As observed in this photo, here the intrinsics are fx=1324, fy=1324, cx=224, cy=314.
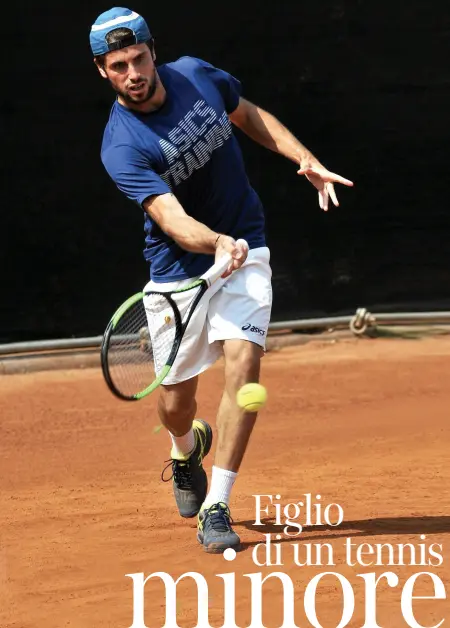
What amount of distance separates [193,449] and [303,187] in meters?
3.29

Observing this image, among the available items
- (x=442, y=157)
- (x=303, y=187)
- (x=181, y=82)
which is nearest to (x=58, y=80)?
(x=303, y=187)

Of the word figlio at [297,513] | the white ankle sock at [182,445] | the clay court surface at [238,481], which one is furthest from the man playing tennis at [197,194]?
the clay court surface at [238,481]

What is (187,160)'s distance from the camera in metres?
4.93

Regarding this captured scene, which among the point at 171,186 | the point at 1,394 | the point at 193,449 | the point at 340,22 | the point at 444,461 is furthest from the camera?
the point at 340,22

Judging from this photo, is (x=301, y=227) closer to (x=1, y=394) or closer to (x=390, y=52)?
(x=390, y=52)

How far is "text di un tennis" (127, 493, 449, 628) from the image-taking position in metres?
4.06

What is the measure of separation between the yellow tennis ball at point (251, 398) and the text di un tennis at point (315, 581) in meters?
0.50

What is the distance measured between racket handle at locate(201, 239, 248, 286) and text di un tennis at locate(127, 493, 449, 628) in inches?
38.6

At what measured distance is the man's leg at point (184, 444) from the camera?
17.3ft

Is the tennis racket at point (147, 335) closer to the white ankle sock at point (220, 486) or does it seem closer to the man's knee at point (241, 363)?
the man's knee at point (241, 363)

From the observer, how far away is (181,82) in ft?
16.6

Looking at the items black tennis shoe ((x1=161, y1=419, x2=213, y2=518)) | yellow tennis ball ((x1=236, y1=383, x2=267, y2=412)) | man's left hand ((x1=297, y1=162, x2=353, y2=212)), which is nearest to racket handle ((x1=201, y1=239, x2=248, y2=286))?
yellow tennis ball ((x1=236, y1=383, x2=267, y2=412))

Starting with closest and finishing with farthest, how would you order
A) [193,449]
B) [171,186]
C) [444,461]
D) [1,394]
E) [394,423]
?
1. [171,186]
2. [193,449]
3. [444,461]
4. [394,423]
5. [1,394]

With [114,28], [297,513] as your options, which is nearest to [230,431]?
[297,513]
